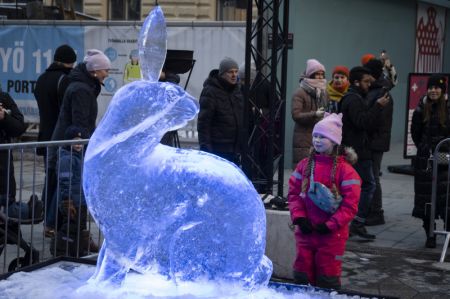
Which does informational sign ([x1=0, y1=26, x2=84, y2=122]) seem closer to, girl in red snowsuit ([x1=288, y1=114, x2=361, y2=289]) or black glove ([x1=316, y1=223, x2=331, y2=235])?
girl in red snowsuit ([x1=288, y1=114, x2=361, y2=289])

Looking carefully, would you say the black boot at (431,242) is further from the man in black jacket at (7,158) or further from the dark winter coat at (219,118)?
the man in black jacket at (7,158)

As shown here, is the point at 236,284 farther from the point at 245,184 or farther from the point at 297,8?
the point at 297,8

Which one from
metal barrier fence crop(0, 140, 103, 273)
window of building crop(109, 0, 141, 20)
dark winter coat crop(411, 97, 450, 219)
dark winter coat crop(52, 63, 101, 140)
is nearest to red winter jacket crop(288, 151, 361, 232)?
metal barrier fence crop(0, 140, 103, 273)

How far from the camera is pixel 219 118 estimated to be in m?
8.42

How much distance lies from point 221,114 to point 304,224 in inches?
134

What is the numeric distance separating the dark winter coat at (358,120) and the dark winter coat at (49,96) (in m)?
2.97

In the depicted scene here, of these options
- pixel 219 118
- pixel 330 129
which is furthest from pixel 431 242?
pixel 330 129

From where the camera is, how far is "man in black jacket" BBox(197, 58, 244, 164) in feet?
27.4

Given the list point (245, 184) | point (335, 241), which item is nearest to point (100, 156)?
point (245, 184)

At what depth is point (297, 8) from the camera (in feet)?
46.7

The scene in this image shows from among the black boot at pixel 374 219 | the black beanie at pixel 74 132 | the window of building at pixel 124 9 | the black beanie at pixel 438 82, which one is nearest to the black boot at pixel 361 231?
the black boot at pixel 374 219

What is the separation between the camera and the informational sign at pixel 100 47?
13.1 m

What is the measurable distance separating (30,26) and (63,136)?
25.4 ft

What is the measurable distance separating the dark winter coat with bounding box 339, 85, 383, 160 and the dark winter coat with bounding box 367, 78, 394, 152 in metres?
0.08
